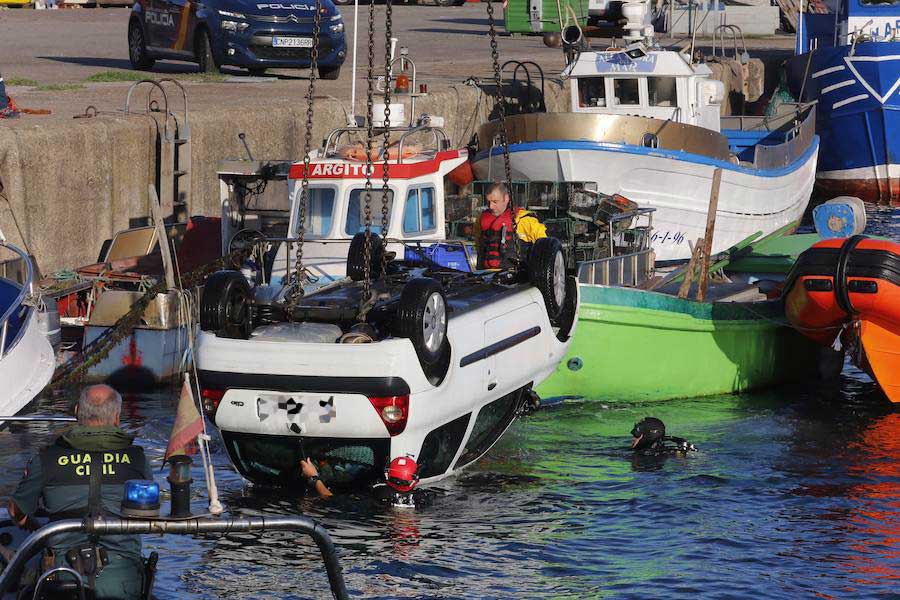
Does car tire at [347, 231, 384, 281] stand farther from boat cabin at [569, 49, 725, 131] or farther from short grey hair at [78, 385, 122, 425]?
boat cabin at [569, 49, 725, 131]

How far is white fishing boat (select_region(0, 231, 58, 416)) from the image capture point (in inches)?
403

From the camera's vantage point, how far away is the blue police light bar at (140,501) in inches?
216

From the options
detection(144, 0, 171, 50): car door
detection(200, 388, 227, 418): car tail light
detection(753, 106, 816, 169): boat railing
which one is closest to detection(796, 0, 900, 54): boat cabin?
detection(753, 106, 816, 169): boat railing

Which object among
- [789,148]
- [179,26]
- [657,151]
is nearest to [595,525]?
[657,151]

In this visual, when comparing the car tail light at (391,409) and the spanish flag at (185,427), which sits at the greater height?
the spanish flag at (185,427)

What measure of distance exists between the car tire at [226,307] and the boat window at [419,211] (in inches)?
145

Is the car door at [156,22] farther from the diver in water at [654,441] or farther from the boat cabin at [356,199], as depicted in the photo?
the diver in water at [654,441]

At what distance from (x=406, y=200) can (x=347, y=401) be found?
443 centimetres

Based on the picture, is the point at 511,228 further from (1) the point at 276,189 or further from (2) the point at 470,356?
(1) the point at 276,189

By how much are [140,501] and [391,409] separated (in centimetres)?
291

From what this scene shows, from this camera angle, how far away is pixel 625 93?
790 inches

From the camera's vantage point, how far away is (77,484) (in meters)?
6.39

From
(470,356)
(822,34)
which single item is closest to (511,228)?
(470,356)

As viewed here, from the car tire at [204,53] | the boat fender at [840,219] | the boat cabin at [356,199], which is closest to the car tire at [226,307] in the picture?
the boat cabin at [356,199]
